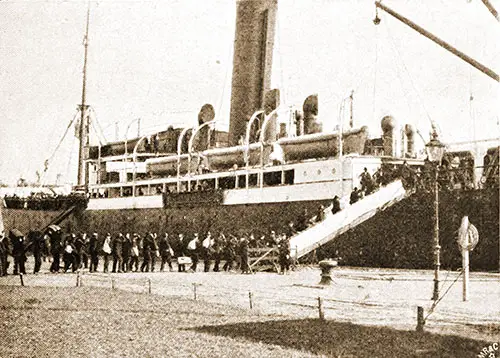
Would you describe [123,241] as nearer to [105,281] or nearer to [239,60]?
[105,281]

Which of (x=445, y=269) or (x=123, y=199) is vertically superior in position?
(x=123, y=199)

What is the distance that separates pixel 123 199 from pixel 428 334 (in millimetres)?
29822

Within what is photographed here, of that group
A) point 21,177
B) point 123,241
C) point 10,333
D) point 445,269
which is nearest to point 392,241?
point 445,269

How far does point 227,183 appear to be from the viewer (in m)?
31.8

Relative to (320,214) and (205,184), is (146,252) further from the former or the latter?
(205,184)

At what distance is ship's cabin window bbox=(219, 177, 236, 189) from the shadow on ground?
21939 mm

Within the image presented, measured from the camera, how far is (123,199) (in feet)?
120

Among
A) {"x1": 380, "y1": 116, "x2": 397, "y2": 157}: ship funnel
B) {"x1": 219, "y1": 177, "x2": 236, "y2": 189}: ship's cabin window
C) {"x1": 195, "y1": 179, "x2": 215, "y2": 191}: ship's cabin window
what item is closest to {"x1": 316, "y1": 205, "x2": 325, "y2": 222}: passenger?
{"x1": 380, "y1": 116, "x2": 397, "y2": 157}: ship funnel

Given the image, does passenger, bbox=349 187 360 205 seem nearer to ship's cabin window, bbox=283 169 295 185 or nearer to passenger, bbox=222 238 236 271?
passenger, bbox=222 238 236 271

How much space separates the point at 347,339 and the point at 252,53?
24.9 metres

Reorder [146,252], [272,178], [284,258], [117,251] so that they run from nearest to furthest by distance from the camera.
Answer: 1. [284,258]
2. [117,251]
3. [146,252]
4. [272,178]

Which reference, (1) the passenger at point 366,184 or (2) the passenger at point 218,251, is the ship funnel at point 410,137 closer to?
(1) the passenger at point 366,184

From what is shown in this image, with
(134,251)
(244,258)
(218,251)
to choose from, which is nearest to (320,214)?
(218,251)

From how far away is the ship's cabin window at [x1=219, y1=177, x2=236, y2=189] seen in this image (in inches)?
1241
